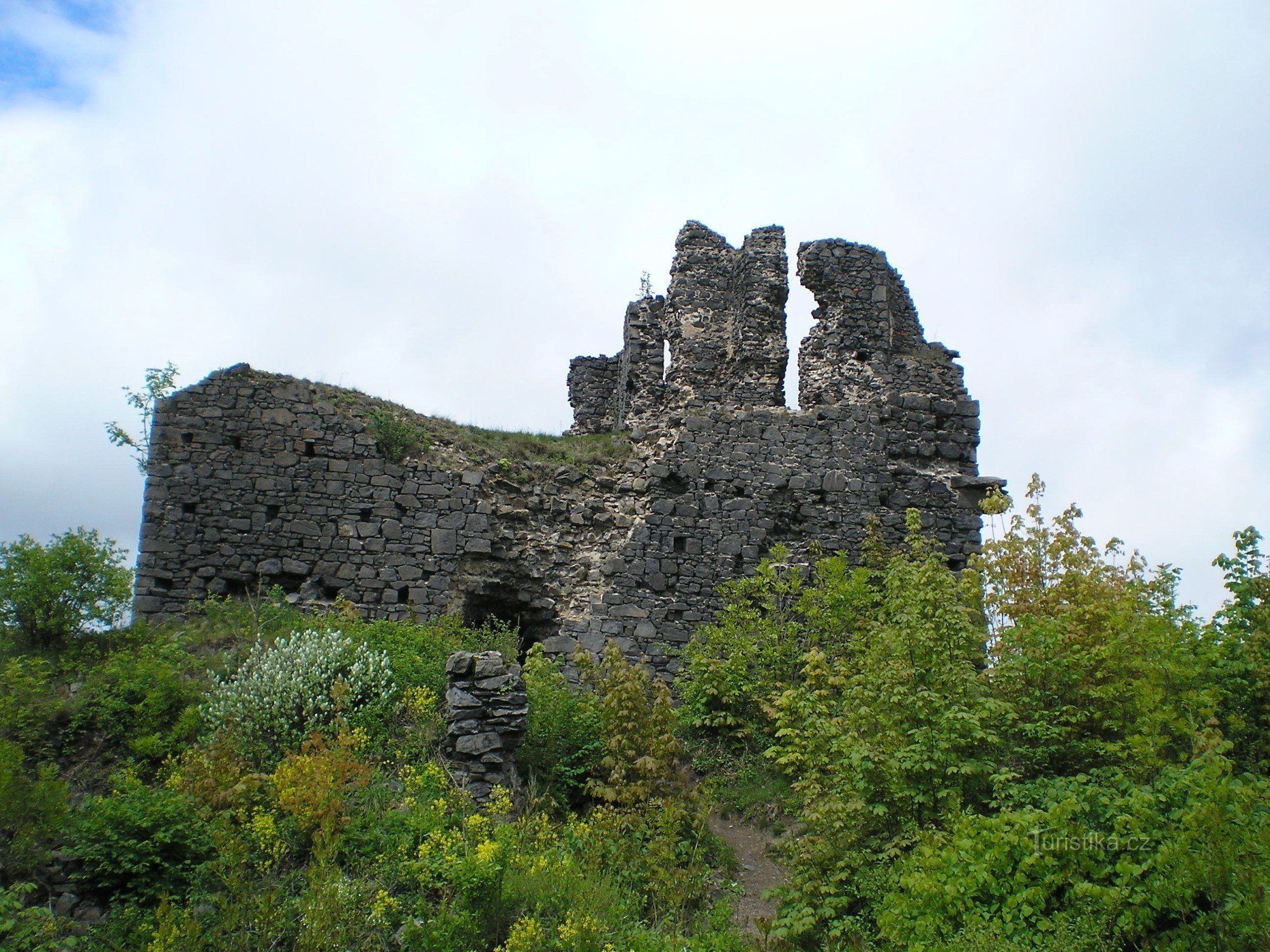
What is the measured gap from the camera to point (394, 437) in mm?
12734

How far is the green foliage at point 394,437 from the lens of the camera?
12.7m

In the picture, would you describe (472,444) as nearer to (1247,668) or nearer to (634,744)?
(634,744)

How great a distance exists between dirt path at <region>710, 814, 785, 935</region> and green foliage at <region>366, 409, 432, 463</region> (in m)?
6.84

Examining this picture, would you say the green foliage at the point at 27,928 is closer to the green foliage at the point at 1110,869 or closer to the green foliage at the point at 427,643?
the green foliage at the point at 427,643

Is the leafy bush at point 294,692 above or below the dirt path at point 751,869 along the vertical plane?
above

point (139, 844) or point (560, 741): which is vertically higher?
point (560, 741)

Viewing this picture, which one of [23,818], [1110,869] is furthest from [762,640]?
[23,818]

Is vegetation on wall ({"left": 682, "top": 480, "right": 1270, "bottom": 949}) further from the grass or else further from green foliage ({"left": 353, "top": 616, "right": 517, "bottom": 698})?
the grass

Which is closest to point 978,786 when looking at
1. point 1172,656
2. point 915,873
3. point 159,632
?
point 915,873

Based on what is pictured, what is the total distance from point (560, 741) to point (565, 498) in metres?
4.79

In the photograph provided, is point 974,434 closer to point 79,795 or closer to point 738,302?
point 738,302

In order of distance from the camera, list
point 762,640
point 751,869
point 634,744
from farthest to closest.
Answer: point 762,640 < point 634,744 < point 751,869

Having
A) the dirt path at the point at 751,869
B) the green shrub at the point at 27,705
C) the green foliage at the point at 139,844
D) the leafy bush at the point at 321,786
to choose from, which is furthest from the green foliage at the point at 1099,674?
the green shrub at the point at 27,705

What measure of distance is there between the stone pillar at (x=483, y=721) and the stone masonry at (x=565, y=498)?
347cm
